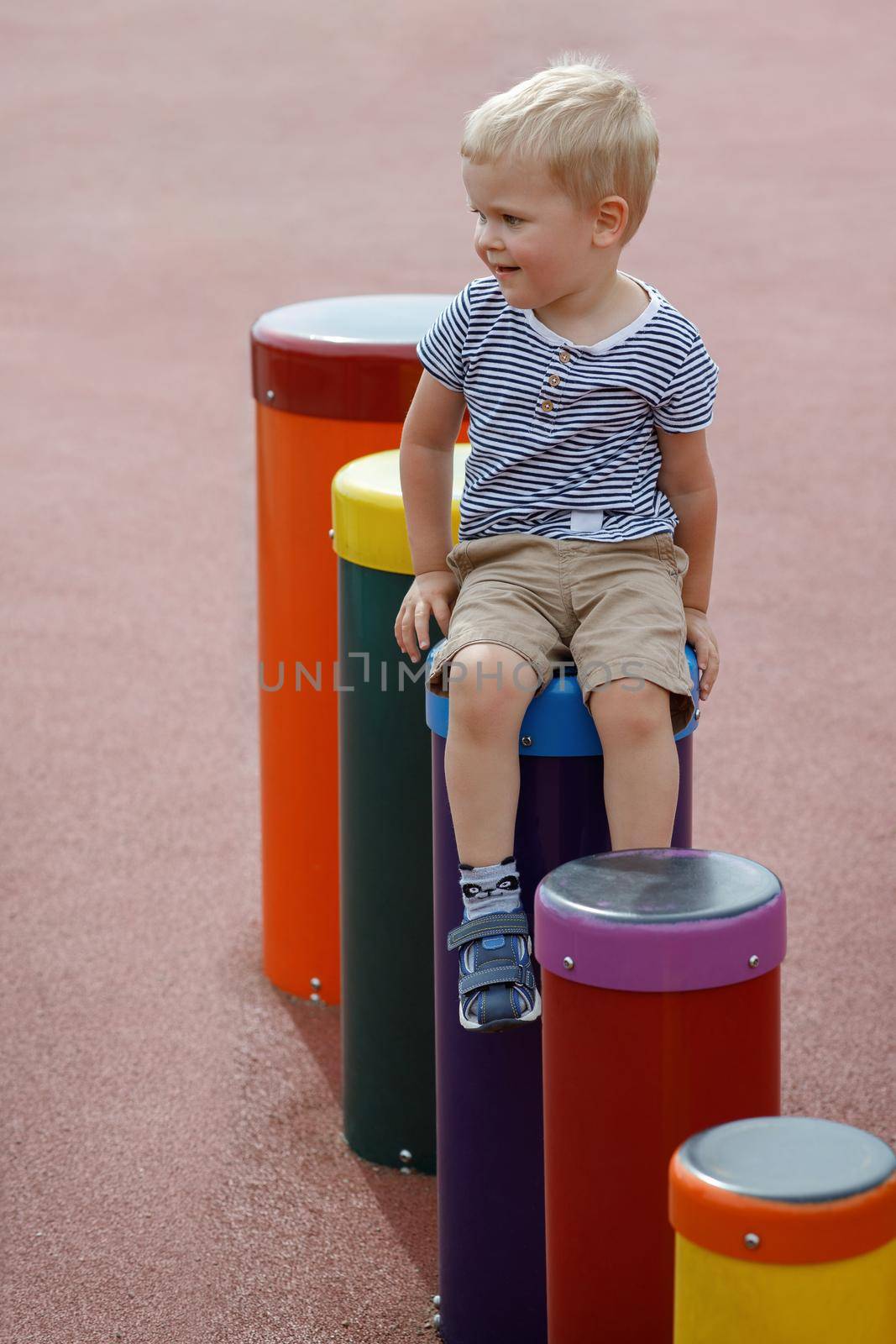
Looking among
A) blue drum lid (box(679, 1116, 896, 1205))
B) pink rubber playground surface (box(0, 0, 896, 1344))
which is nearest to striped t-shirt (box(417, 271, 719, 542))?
pink rubber playground surface (box(0, 0, 896, 1344))

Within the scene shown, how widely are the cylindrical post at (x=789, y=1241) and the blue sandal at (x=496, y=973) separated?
465 mm

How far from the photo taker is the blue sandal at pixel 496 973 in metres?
2.10

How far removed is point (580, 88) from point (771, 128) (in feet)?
40.4

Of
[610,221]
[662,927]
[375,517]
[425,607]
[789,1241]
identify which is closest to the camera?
[789,1241]

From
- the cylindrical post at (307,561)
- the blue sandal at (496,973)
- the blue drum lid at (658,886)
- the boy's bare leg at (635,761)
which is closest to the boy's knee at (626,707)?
the boy's bare leg at (635,761)

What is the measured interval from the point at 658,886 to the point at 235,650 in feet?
11.1

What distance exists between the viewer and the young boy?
2.13 meters

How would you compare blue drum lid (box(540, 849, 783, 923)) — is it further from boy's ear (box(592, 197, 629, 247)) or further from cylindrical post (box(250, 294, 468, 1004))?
cylindrical post (box(250, 294, 468, 1004))

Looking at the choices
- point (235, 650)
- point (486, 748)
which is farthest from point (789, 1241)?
point (235, 650)

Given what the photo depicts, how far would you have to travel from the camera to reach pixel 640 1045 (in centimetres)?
188

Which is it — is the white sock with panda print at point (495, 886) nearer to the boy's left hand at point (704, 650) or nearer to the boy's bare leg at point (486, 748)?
the boy's bare leg at point (486, 748)

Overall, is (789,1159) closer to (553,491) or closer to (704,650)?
(704,650)

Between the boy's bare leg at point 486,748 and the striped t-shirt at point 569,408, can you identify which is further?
the striped t-shirt at point 569,408

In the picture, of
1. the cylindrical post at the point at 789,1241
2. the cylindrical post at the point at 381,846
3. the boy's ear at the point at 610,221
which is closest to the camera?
the cylindrical post at the point at 789,1241
